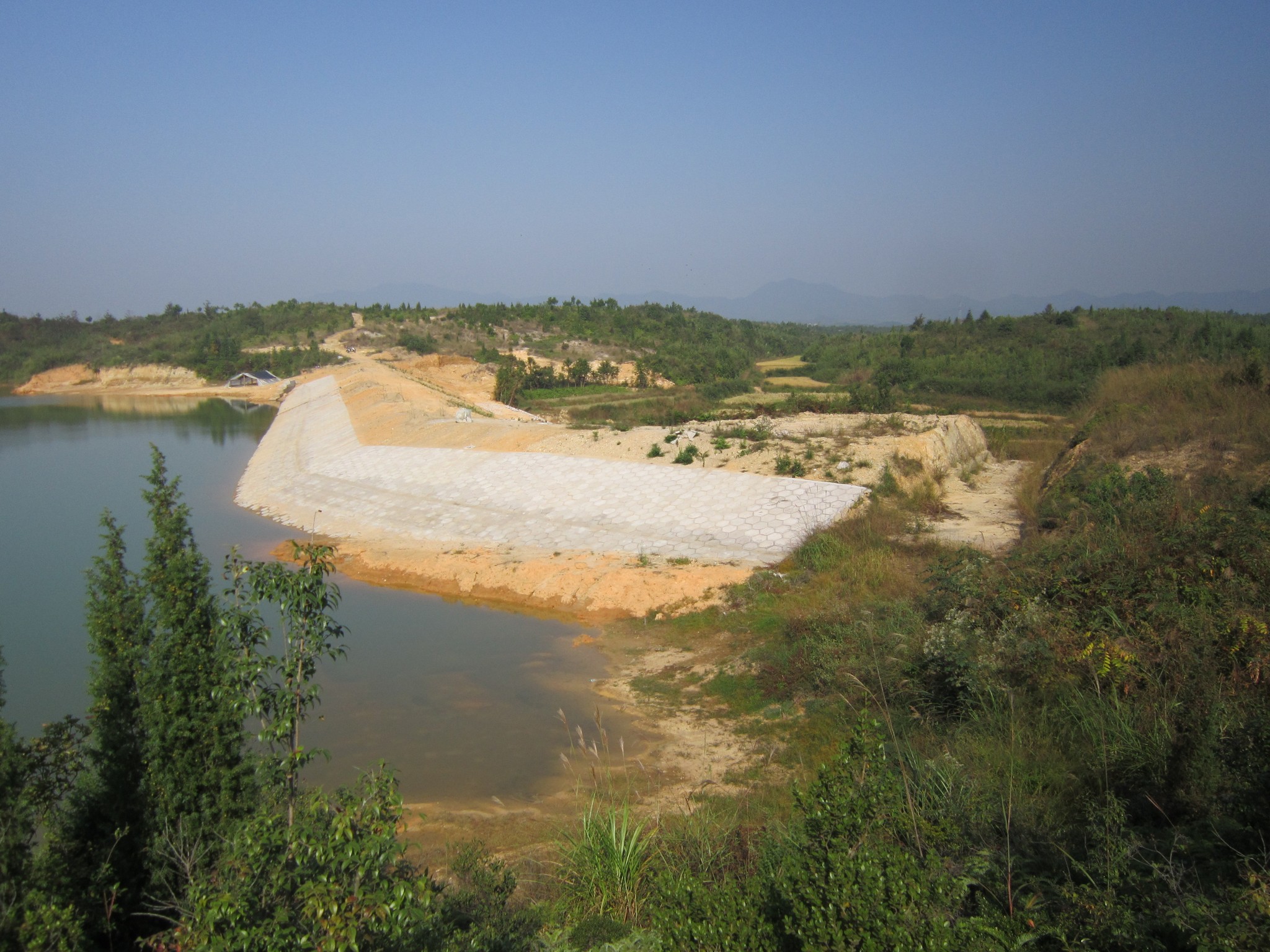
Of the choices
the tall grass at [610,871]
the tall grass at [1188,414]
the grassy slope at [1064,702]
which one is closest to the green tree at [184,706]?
the tall grass at [610,871]

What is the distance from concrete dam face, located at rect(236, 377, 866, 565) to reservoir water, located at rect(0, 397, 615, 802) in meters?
1.85

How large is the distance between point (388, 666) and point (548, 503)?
657cm

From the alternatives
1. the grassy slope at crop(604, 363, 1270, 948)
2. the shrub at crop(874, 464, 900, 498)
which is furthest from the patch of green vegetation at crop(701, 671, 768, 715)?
the shrub at crop(874, 464, 900, 498)

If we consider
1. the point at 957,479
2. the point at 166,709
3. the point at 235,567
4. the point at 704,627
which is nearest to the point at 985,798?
the point at 235,567

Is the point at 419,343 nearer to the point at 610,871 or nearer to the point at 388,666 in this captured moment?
Result: the point at 388,666

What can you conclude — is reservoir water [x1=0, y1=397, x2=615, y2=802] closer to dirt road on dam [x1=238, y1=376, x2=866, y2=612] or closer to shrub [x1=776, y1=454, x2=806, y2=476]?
dirt road on dam [x1=238, y1=376, x2=866, y2=612]

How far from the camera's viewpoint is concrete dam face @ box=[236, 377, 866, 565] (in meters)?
13.9

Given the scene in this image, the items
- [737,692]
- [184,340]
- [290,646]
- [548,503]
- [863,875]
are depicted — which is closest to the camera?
[863,875]

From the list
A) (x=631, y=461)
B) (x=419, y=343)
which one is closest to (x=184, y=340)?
(x=419, y=343)

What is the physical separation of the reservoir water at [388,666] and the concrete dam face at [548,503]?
6.08ft

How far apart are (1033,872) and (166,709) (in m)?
4.90

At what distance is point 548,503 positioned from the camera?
16266mm

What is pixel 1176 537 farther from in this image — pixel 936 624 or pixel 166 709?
pixel 166 709

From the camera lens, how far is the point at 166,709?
445cm
